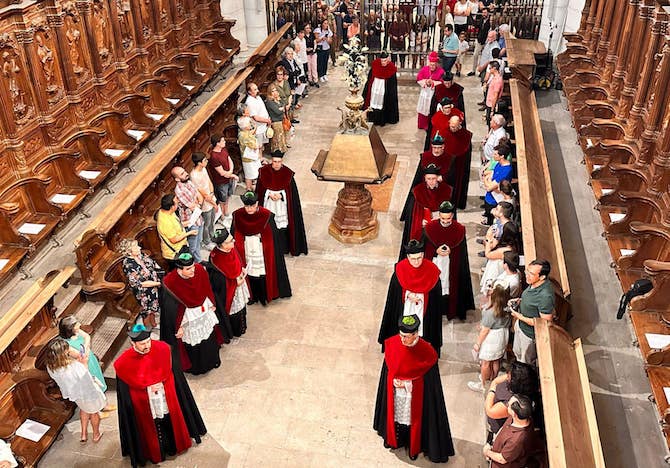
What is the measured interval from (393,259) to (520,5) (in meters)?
9.73

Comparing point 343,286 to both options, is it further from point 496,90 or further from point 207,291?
point 496,90

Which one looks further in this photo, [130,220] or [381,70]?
[381,70]

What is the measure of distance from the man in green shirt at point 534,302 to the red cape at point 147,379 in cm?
314

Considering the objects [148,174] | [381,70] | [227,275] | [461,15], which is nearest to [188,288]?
[227,275]

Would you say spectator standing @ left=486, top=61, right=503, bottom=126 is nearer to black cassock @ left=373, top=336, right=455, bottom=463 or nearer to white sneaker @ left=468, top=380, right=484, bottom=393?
white sneaker @ left=468, top=380, right=484, bottom=393

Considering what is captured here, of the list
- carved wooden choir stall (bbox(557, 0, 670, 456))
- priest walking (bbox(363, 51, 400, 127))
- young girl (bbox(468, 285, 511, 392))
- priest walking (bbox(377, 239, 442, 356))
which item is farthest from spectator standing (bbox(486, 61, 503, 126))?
young girl (bbox(468, 285, 511, 392))

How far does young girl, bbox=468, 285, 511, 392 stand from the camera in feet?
19.9

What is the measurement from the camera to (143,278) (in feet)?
22.5

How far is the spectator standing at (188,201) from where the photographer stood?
25.8ft

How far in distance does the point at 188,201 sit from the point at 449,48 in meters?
8.35

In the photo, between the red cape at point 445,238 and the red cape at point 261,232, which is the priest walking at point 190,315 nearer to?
the red cape at point 261,232

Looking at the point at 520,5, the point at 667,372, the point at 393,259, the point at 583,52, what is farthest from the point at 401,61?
the point at 667,372

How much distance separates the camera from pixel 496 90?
1149cm

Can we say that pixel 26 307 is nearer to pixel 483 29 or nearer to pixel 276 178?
pixel 276 178
